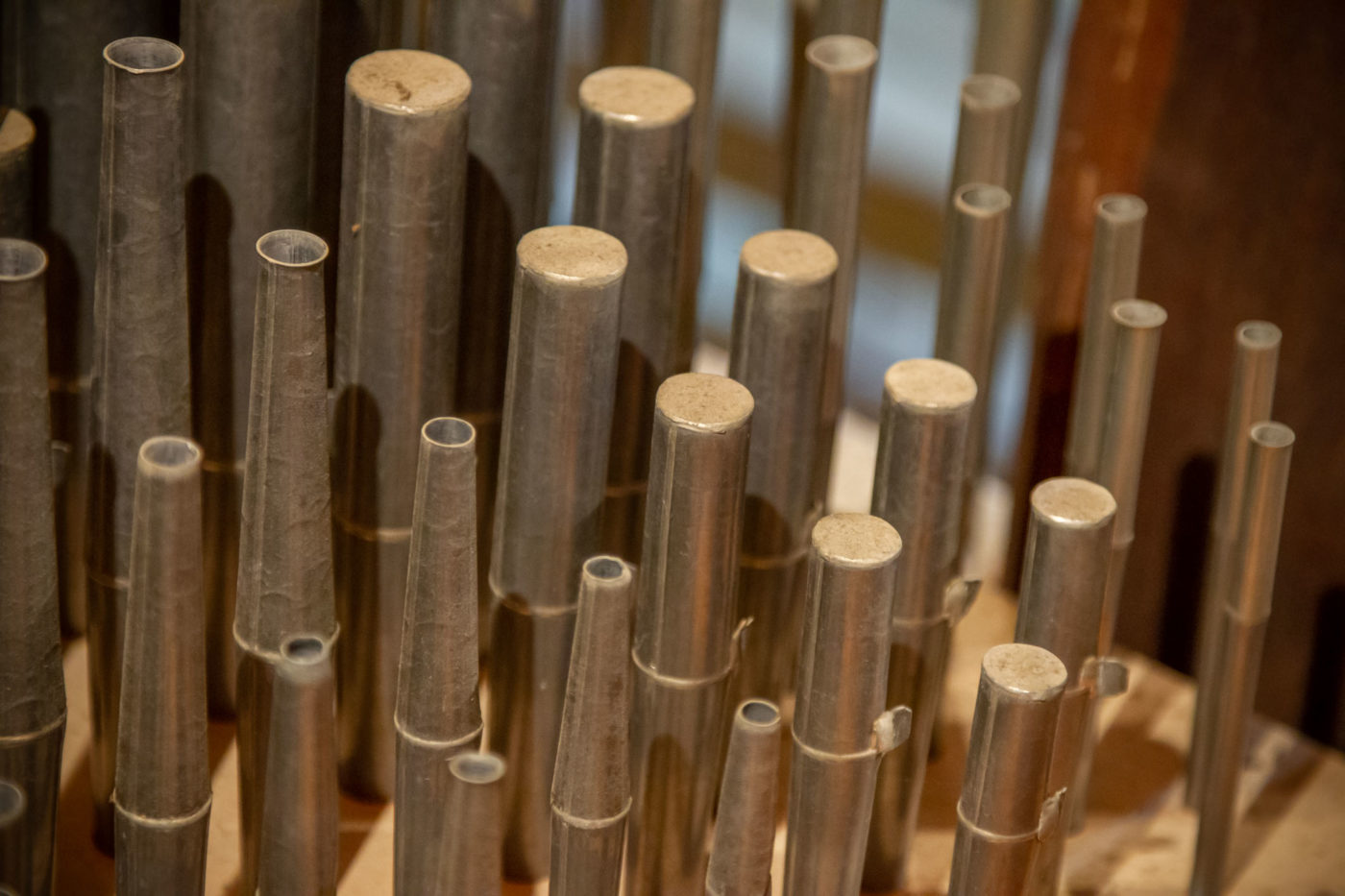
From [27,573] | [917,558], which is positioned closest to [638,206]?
[917,558]

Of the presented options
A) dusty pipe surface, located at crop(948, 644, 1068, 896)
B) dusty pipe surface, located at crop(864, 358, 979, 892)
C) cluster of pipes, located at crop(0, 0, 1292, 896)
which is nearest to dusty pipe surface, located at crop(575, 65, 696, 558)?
cluster of pipes, located at crop(0, 0, 1292, 896)

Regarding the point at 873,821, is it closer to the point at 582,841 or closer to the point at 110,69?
the point at 582,841

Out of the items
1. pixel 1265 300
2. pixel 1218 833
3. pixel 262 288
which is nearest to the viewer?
pixel 262 288

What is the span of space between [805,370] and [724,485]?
0.38 ft

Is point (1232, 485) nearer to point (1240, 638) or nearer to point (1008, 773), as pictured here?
point (1240, 638)

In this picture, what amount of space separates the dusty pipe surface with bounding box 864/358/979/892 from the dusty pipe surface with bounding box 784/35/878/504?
0.23 feet

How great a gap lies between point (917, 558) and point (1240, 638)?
193 millimetres

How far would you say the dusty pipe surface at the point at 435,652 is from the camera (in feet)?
2.52

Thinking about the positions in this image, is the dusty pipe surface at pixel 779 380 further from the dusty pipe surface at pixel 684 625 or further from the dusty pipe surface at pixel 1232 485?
the dusty pipe surface at pixel 1232 485

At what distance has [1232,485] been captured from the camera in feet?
3.28

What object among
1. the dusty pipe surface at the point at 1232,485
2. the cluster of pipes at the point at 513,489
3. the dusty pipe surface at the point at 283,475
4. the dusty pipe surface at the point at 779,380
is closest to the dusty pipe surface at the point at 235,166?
the cluster of pipes at the point at 513,489

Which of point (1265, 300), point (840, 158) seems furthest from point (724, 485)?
point (1265, 300)

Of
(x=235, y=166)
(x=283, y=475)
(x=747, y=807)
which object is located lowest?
(x=747, y=807)

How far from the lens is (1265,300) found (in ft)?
3.95
